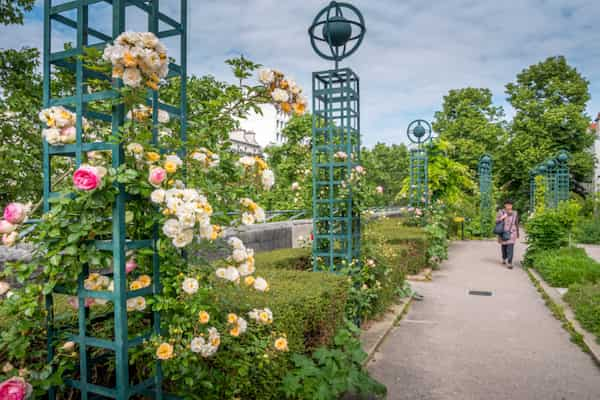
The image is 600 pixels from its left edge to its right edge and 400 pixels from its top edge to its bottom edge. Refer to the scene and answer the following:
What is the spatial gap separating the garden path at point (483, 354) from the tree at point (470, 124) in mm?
24729

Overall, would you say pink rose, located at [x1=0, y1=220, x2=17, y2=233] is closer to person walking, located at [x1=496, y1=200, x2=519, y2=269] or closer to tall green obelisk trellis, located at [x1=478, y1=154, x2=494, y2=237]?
person walking, located at [x1=496, y1=200, x2=519, y2=269]

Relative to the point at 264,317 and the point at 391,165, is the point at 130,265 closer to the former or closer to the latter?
the point at 264,317

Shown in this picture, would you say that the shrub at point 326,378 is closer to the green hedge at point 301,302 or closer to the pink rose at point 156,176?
the green hedge at point 301,302

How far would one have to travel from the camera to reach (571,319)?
19.1ft

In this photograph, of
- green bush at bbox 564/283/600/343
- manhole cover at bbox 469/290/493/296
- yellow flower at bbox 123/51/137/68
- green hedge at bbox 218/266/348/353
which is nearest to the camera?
yellow flower at bbox 123/51/137/68

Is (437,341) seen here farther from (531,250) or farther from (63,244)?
(531,250)

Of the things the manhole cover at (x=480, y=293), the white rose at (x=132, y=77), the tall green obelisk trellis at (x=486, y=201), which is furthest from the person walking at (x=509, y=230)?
the white rose at (x=132, y=77)

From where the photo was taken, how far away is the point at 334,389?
2.78 metres

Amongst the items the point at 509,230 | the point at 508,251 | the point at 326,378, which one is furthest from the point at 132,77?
the point at 508,251

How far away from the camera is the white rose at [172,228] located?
194cm

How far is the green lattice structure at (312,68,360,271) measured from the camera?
4.95 meters

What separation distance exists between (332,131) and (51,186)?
3213 millimetres

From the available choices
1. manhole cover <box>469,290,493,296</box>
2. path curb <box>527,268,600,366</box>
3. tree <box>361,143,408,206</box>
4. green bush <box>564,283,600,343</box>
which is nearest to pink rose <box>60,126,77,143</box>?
path curb <box>527,268,600,366</box>

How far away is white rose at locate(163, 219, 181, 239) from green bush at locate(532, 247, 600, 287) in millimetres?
7234
